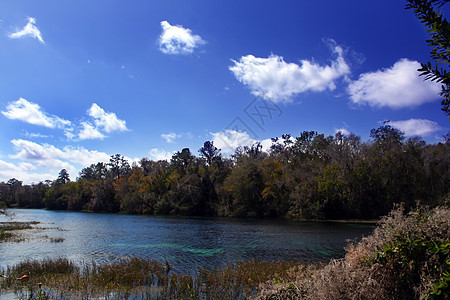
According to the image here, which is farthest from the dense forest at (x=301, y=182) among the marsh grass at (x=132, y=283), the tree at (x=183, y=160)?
the marsh grass at (x=132, y=283)

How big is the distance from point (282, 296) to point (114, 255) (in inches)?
691

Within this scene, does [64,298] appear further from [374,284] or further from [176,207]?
[176,207]

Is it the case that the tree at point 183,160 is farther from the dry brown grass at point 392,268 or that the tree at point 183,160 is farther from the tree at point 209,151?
the dry brown grass at point 392,268

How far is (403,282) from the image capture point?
525cm

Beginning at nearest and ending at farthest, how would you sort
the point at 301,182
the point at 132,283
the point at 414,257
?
1. the point at 414,257
2. the point at 132,283
3. the point at 301,182

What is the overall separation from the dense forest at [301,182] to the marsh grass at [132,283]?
36972mm

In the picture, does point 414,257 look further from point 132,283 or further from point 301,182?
point 301,182

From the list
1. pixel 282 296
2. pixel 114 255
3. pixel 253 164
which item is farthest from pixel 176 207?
pixel 282 296

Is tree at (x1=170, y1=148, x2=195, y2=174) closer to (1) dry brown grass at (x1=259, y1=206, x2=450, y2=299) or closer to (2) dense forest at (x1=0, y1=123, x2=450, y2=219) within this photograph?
(2) dense forest at (x1=0, y1=123, x2=450, y2=219)

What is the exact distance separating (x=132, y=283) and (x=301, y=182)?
52031 mm

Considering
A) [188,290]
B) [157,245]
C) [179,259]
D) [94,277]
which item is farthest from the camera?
[157,245]

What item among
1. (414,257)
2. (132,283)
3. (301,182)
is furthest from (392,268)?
(301,182)

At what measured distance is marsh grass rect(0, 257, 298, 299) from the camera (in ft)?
35.9

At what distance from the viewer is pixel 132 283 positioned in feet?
41.9
